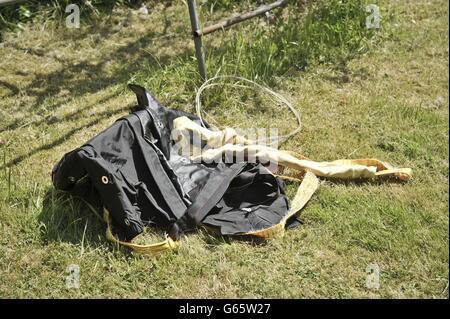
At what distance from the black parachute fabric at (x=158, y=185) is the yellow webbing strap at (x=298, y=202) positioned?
0.16 feet

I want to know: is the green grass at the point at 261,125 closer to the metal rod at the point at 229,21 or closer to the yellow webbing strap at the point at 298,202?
the yellow webbing strap at the point at 298,202

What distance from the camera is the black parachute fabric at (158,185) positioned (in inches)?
109

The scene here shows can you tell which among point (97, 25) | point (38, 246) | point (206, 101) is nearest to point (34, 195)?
point (38, 246)

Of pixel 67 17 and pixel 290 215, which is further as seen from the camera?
pixel 67 17

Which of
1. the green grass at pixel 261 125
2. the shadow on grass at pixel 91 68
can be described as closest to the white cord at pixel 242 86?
the green grass at pixel 261 125

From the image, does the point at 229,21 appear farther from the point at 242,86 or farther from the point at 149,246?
the point at 149,246

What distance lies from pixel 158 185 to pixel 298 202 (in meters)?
0.77

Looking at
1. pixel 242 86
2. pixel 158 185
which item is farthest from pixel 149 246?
pixel 242 86

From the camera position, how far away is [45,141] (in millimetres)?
3672

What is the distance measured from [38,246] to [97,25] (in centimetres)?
282

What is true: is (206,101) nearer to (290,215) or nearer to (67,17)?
(290,215)

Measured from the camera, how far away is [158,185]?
293cm

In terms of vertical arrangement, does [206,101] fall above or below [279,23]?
below

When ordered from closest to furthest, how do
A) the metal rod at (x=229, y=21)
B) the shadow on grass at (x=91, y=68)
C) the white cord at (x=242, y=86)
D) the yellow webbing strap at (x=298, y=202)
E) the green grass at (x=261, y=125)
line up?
the green grass at (x=261, y=125), the yellow webbing strap at (x=298, y=202), the white cord at (x=242, y=86), the metal rod at (x=229, y=21), the shadow on grass at (x=91, y=68)
